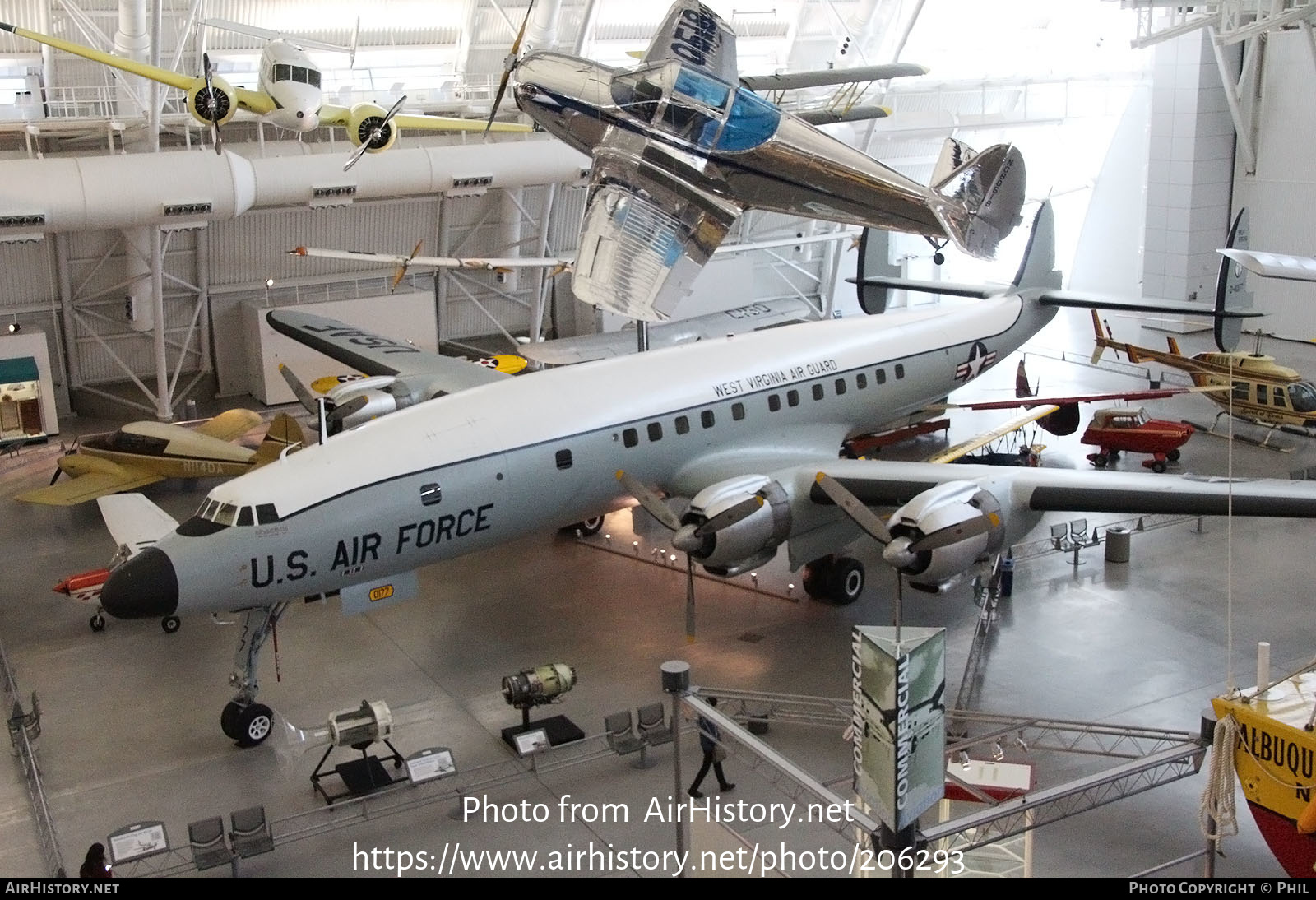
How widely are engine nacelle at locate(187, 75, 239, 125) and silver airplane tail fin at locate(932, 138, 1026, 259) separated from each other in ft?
39.9

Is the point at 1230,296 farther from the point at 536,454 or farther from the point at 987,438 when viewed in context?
the point at 536,454

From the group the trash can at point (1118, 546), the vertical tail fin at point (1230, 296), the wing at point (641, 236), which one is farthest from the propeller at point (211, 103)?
the vertical tail fin at point (1230, 296)

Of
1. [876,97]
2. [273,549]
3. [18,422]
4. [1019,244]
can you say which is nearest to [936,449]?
[876,97]

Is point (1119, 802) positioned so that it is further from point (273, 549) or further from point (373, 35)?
point (373, 35)

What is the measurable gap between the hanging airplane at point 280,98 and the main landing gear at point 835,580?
9316mm

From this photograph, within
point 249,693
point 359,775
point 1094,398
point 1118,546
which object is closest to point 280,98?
point 249,693

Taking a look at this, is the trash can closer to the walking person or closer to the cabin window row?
the cabin window row

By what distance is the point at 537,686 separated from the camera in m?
15.5

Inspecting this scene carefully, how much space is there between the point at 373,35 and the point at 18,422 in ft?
40.8

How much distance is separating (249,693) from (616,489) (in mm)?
5704

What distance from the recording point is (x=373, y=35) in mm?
32375

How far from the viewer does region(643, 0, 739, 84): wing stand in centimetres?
1462

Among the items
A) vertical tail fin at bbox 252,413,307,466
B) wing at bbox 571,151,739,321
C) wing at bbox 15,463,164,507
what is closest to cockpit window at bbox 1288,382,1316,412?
wing at bbox 571,151,739,321

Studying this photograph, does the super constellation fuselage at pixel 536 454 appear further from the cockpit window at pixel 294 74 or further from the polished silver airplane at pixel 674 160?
the cockpit window at pixel 294 74
